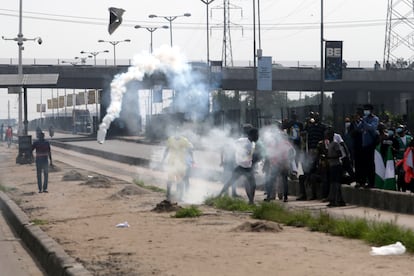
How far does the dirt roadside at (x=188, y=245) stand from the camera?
1034 cm

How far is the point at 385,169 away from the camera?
19.0 metres

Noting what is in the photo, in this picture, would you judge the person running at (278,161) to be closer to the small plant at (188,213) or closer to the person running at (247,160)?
the person running at (247,160)

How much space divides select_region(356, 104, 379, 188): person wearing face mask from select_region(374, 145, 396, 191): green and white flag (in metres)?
0.13

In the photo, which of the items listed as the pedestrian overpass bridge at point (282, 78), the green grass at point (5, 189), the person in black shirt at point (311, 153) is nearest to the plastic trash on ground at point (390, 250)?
the person in black shirt at point (311, 153)

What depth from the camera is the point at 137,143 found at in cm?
6016

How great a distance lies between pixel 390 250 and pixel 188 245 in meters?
2.96

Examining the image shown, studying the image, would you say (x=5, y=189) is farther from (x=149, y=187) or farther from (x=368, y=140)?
(x=368, y=140)

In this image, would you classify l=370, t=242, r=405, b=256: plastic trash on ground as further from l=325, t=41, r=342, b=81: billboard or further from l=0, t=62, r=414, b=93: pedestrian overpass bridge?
l=0, t=62, r=414, b=93: pedestrian overpass bridge

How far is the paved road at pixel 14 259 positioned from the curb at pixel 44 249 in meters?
0.11

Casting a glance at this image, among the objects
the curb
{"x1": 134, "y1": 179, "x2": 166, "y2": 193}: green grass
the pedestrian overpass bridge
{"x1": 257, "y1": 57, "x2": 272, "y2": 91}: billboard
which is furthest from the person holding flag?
the pedestrian overpass bridge

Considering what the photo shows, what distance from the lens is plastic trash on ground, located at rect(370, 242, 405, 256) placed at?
11084 millimetres

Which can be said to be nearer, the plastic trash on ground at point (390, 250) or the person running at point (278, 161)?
the plastic trash on ground at point (390, 250)

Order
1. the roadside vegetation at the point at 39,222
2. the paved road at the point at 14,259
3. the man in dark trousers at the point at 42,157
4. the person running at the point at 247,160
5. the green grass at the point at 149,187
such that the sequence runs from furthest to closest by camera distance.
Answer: the man in dark trousers at the point at 42,157 < the green grass at the point at 149,187 < the person running at the point at 247,160 < the roadside vegetation at the point at 39,222 < the paved road at the point at 14,259

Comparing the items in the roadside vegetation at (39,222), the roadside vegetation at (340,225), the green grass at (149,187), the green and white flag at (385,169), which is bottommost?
the green grass at (149,187)
